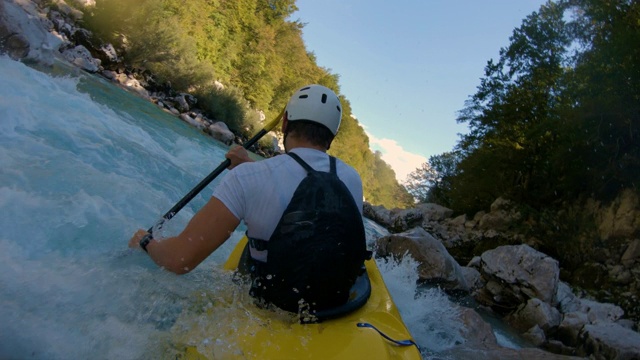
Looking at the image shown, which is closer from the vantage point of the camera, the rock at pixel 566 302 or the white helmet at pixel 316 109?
the white helmet at pixel 316 109

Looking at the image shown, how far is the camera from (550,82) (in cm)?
1867

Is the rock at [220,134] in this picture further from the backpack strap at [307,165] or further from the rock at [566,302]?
the backpack strap at [307,165]

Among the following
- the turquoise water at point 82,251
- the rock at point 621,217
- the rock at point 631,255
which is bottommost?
the turquoise water at point 82,251

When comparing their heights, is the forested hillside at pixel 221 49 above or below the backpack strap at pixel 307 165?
above

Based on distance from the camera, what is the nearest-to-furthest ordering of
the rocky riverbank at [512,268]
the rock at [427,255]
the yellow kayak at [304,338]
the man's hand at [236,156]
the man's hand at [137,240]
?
the yellow kayak at [304,338] < the man's hand at [137,240] < the man's hand at [236,156] < the rocky riverbank at [512,268] < the rock at [427,255]

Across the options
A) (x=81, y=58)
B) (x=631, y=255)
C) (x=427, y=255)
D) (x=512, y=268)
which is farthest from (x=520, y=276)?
(x=81, y=58)

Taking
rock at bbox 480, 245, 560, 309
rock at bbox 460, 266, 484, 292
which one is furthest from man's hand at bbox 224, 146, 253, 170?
rock at bbox 460, 266, 484, 292

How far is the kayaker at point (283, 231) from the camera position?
190cm

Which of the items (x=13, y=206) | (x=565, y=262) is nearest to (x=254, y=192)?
(x=13, y=206)

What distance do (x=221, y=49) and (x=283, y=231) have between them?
103ft

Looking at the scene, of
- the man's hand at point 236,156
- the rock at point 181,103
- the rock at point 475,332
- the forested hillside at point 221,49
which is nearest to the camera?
the man's hand at point 236,156

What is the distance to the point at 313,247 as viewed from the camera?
1.89 meters

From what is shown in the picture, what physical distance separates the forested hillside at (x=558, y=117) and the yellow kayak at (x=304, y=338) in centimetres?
1329

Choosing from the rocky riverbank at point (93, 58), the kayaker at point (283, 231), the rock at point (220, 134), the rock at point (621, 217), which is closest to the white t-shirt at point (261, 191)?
the kayaker at point (283, 231)
